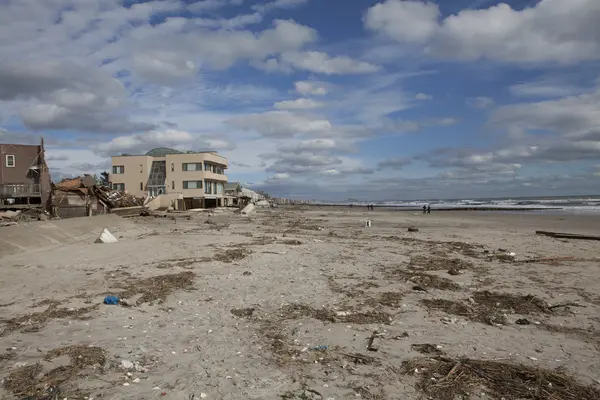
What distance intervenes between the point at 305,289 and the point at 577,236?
63.6ft

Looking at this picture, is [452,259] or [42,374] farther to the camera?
[452,259]

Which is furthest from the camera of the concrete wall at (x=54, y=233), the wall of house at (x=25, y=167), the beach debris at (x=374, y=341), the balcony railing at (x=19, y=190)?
the wall of house at (x=25, y=167)

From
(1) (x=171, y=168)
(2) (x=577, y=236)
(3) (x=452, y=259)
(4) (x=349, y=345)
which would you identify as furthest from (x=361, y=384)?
(1) (x=171, y=168)

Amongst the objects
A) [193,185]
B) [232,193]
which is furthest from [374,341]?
[232,193]

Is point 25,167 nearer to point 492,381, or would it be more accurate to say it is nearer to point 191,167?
point 191,167

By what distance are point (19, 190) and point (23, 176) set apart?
8.51 feet

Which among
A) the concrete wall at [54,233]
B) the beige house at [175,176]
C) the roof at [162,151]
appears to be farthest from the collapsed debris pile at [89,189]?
the roof at [162,151]

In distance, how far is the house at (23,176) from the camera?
1232 inches

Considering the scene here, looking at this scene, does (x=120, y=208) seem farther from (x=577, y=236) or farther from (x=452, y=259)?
(x=577, y=236)

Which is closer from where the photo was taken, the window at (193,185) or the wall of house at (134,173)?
the window at (193,185)

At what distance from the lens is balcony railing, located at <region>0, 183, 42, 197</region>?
1228 inches

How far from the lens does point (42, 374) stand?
4996 millimetres

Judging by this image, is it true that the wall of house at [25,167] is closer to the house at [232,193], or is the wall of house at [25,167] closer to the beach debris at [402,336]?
the beach debris at [402,336]

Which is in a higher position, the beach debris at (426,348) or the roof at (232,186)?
the roof at (232,186)
